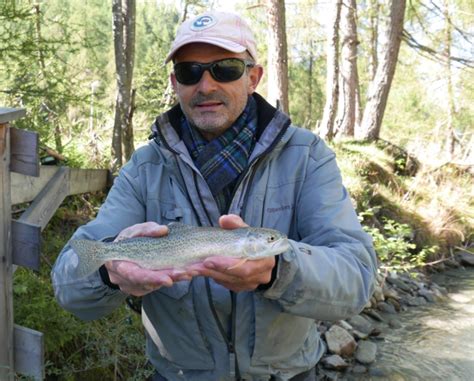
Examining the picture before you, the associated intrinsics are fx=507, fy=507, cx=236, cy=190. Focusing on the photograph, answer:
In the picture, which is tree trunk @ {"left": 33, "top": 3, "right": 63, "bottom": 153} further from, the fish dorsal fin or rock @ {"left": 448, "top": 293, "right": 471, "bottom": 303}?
rock @ {"left": 448, "top": 293, "right": 471, "bottom": 303}

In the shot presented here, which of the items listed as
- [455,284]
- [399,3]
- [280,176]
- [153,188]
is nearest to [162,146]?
[153,188]

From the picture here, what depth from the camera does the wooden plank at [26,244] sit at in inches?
119

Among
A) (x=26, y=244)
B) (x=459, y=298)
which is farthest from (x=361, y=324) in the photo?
(x=26, y=244)

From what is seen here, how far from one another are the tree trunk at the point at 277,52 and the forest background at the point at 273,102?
29 millimetres

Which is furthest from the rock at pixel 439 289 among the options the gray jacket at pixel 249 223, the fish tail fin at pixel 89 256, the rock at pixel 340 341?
the fish tail fin at pixel 89 256

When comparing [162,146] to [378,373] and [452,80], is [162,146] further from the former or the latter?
[452,80]

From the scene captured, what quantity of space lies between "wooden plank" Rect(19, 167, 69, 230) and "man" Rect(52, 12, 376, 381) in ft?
5.83

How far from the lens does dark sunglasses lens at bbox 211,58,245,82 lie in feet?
7.94

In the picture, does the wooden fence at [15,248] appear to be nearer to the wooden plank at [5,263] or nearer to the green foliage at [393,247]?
the wooden plank at [5,263]

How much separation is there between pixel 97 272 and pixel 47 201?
2554 mm

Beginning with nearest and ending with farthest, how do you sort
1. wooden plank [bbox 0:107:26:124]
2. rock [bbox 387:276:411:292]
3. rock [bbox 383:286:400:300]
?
wooden plank [bbox 0:107:26:124] < rock [bbox 383:286:400:300] < rock [bbox 387:276:411:292]

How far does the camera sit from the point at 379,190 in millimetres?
11297

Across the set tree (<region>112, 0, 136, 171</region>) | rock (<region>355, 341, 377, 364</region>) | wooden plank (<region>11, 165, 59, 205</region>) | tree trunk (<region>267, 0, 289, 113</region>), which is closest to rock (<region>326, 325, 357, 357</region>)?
rock (<region>355, 341, 377, 364</region>)

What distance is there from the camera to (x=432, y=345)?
721 centimetres
